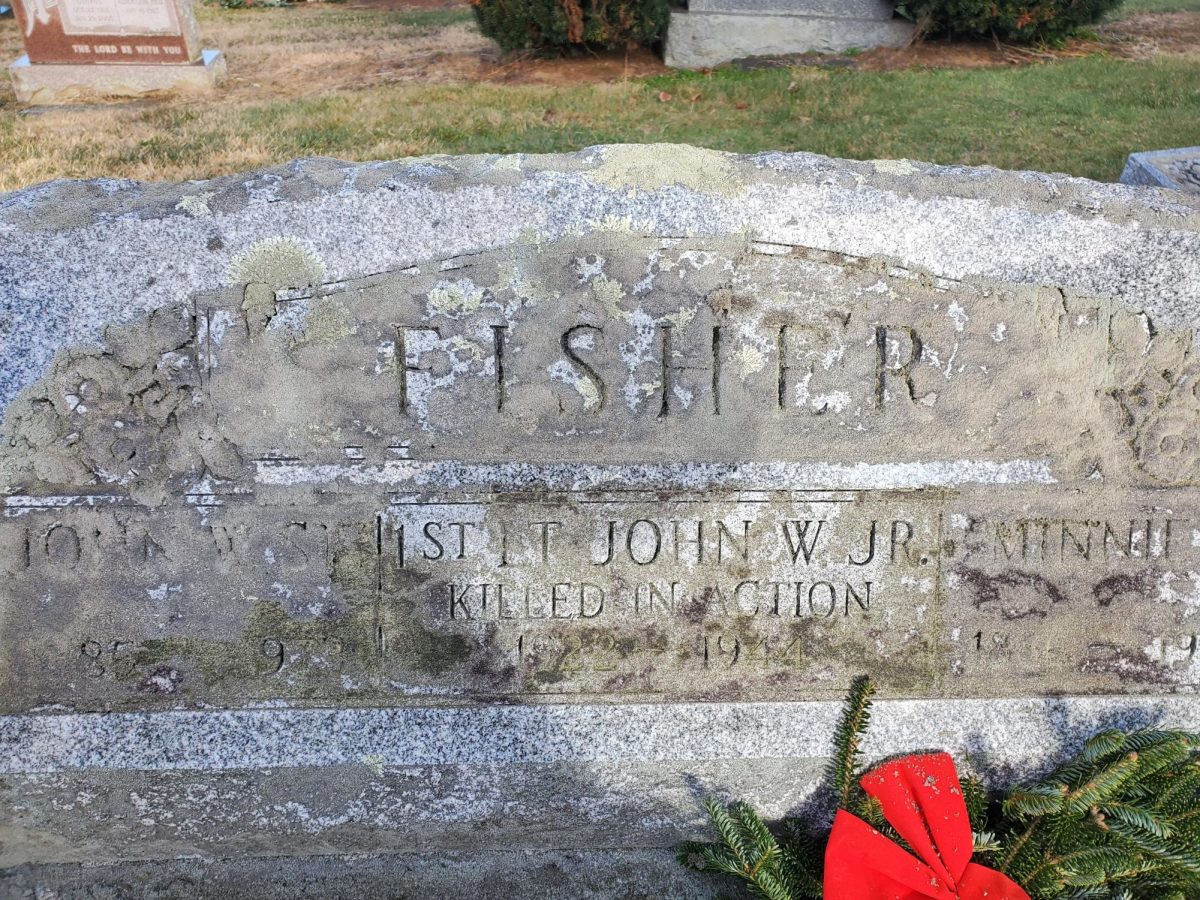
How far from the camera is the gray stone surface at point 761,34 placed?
789 cm

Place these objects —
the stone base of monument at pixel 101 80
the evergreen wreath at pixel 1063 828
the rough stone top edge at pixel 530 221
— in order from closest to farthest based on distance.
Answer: the rough stone top edge at pixel 530 221 < the evergreen wreath at pixel 1063 828 < the stone base of monument at pixel 101 80

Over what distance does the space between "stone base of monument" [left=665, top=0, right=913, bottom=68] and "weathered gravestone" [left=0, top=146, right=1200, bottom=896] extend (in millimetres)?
6294

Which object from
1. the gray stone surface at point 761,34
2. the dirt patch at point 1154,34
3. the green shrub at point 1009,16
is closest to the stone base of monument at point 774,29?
the gray stone surface at point 761,34

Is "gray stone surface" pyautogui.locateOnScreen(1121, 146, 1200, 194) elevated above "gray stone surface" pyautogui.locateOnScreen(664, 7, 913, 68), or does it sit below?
below

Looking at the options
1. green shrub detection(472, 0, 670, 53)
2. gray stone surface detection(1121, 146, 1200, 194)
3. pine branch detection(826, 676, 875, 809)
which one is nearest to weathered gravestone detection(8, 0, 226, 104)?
green shrub detection(472, 0, 670, 53)

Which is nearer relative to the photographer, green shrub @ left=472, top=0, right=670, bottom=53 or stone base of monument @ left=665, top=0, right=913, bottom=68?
green shrub @ left=472, top=0, right=670, bottom=53

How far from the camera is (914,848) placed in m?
2.31

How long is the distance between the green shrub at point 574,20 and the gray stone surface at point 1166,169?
4.08m

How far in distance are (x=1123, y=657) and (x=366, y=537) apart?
5.98 feet

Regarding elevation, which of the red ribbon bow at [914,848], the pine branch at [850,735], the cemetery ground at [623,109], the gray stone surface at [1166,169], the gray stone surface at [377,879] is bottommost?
the gray stone surface at [377,879]

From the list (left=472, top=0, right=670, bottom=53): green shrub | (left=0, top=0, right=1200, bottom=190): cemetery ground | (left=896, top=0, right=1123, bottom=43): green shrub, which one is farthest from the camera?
(left=896, top=0, right=1123, bottom=43): green shrub

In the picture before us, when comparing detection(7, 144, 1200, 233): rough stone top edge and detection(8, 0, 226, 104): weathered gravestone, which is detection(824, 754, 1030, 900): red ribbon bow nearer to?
detection(7, 144, 1200, 233): rough stone top edge

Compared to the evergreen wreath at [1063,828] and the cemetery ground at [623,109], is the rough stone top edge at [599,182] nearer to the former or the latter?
the evergreen wreath at [1063,828]

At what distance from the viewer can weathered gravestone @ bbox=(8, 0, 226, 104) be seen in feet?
23.7
